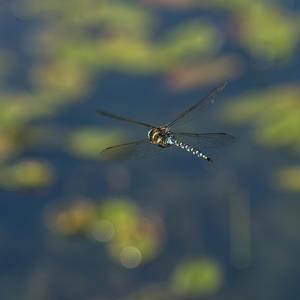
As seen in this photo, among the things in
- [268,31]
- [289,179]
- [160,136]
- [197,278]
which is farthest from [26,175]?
[268,31]

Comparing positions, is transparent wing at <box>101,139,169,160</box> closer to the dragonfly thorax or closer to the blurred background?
the dragonfly thorax

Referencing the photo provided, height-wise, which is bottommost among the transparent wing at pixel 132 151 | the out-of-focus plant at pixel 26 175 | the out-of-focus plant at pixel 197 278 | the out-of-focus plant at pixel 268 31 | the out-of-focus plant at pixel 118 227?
the transparent wing at pixel 132 151

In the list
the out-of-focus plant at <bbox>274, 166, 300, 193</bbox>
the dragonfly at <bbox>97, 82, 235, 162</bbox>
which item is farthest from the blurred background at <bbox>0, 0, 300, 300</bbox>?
the dragonfly at <bbox>97, 82, 235, 162</bbox>

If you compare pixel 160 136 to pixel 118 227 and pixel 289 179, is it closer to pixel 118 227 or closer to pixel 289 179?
pixel 118 227

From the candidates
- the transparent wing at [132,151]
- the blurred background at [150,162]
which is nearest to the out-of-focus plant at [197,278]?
the blurred background at [150,162]

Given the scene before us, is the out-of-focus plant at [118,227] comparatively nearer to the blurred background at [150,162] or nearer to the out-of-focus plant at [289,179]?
the blurred background at [150,162]

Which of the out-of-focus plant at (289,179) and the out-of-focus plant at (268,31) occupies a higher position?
the out-of-focus plant at (268,31)

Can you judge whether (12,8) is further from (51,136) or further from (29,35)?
(51,136)
